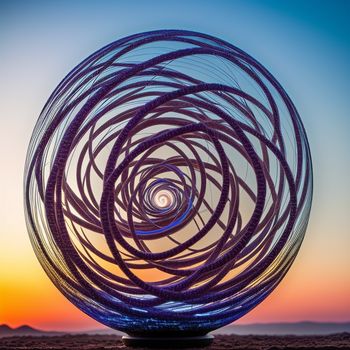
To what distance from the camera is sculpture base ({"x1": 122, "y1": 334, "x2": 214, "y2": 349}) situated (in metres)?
8.29

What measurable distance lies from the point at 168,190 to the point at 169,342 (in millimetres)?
1781

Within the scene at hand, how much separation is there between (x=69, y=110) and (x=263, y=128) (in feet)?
6.97

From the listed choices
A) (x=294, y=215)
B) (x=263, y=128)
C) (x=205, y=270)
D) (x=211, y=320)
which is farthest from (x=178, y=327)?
(x=263, y=128)

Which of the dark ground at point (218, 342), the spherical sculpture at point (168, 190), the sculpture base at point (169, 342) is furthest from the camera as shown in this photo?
the dark ground at point (218, 342)

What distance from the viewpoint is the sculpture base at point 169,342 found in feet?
27.2

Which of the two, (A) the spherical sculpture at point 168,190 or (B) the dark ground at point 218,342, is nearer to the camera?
(A) the spherical sculpture at point 168,190

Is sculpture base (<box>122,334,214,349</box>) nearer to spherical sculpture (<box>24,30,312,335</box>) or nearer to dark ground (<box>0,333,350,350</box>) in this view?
spherical sculpture (<box>24,30,312,335</box>)

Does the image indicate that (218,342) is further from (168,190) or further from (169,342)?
(168,190)

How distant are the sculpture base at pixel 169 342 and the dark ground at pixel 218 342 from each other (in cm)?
41

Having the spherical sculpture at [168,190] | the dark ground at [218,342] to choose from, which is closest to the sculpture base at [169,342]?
the spherical sculpture at [168,190]

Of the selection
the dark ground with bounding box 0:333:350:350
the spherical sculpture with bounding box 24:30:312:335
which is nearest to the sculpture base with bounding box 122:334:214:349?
the spherical sculpture with bounding box 24:30:312:335

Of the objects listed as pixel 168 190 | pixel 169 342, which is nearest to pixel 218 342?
pixel 169 342

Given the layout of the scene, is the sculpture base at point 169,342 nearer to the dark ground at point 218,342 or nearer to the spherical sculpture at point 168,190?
the spherical sculpture at point 168,190

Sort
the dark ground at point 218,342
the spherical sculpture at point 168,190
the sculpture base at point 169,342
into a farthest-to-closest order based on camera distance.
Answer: the dark ground at point 218,342
the sculpture base at point 169,342
the spherical sculpture at point 168,190
